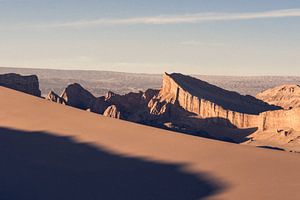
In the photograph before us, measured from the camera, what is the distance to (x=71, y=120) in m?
19.4

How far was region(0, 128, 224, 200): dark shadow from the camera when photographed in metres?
12.0

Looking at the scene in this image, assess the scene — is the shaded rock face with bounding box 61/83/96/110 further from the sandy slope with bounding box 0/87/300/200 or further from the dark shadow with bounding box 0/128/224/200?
the dark shadow with bounding box 0/128/224/200

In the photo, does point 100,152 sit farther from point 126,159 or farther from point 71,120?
point 71,120

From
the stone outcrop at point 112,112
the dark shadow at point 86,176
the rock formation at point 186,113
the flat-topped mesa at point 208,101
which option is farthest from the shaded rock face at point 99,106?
the dark shadow at point 86,176

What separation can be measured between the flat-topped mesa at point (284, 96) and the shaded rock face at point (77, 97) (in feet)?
86.4

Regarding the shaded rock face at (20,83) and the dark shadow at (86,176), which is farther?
the shaded rock face at (20,83)

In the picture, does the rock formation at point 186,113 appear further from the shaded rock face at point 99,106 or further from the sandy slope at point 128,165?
the sandy slope at point 128,165

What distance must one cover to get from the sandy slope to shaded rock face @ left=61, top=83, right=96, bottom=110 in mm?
30916

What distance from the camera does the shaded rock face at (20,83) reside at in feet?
148

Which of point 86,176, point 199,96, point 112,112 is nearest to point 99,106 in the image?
point 112,112

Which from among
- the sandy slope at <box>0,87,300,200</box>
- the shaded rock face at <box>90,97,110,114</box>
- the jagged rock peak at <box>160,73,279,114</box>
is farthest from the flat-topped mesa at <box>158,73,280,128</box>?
the sandy slope at <box>0,87,300,200</box>

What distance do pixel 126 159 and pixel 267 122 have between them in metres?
36.3

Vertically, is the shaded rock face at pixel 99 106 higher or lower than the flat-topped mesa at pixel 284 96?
lower

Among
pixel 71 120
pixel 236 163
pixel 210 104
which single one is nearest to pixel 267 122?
pixel 210 104
